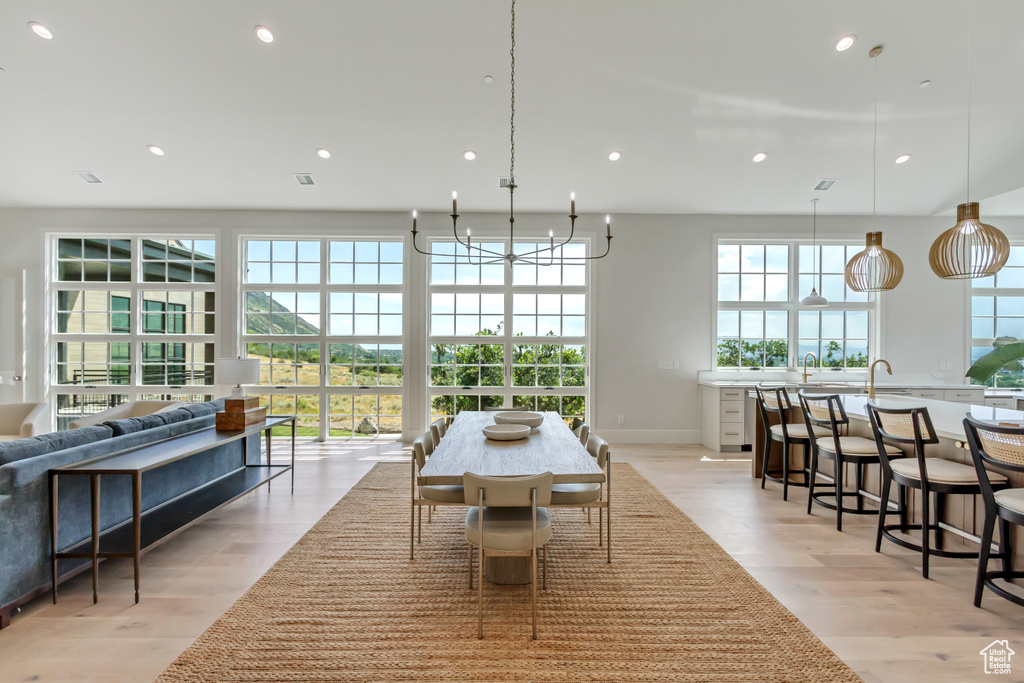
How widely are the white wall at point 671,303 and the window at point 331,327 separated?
11.1 inches

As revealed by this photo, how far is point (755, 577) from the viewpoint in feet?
8.43

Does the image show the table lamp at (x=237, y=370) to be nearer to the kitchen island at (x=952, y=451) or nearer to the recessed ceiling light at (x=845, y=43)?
the kitchen island at (x=952, y=451)

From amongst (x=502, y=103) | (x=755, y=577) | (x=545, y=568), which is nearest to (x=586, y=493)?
(x=545, y=568)

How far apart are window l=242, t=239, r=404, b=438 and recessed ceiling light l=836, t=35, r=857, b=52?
186 inches

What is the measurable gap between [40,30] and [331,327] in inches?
139

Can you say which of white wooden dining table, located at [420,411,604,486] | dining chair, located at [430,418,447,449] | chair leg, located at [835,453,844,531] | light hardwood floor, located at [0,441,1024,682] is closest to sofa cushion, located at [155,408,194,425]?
light hardwood floor, located at [0,441,1024,682]

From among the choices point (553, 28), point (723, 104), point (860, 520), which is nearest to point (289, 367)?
point (553, 28)

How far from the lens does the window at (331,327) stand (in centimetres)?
604

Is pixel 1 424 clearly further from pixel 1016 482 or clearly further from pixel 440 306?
pixel 1016 482

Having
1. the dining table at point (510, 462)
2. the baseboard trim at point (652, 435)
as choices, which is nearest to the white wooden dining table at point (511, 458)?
the dining table at point (510, 462)

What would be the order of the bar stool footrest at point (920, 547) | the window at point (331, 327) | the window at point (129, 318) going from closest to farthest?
1. the bar stool footrest at point (920, 547)
2. the window at point (129, 318)
3. the window at point (331, 327)

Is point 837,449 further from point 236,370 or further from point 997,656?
point 236,370

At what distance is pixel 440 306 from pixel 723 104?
3.77m

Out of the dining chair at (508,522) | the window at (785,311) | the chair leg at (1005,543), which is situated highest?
the window at (785,311)
